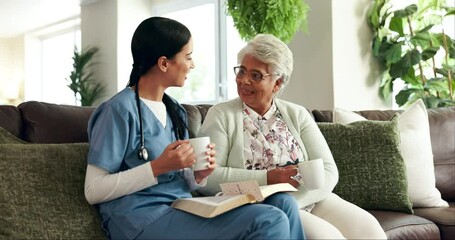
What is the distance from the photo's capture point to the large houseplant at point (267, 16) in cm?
371

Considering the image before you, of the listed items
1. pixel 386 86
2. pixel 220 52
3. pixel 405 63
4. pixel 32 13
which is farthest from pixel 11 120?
pixel 32 13

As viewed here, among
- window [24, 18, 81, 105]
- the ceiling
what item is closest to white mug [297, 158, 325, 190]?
the ceiling

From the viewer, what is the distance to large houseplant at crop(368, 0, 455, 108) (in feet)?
13.7

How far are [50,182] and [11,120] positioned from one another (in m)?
0.33

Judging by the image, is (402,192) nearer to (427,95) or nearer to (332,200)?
(332,200)

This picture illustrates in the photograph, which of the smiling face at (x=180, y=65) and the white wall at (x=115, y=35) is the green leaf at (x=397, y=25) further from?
the white wall at (x=115, y=35)

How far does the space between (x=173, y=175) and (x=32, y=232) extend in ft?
1.47

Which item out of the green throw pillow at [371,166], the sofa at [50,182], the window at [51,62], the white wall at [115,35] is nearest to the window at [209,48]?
the white wall at [115,35]

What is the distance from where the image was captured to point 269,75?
2242mm

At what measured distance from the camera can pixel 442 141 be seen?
295cm

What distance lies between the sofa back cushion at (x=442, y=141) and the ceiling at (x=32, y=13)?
18.9 ft

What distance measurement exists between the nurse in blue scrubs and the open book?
0.03m

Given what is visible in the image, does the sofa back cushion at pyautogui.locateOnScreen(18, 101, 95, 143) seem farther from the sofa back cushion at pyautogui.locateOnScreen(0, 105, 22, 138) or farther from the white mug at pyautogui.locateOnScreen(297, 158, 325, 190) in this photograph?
the white mug at pyautogui.locateOnScreen(297, 158, 325, 190)

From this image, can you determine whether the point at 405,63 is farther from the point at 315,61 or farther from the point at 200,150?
the point at 200,150
